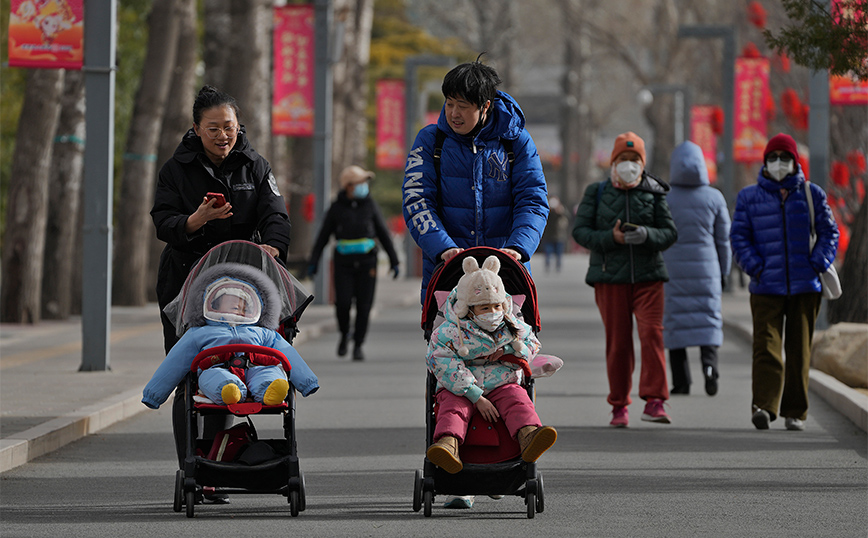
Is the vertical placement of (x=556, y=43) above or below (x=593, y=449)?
above

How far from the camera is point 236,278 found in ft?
25.4

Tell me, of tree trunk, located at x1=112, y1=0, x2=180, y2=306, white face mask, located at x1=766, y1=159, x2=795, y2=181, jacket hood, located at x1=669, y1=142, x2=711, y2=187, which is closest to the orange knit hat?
white face mask, located at x1=766, y1=159, x2=795, y2=181

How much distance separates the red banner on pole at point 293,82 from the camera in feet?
84.1

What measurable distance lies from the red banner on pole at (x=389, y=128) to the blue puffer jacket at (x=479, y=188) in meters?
32.0

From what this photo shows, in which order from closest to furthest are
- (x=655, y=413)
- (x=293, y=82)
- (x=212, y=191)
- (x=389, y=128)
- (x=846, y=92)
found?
1. (x=212, y=191)
2. (x=655, y=413)
3. (x=846, y=92)
4. (x=293, y=82)
5. (x=389, y=128)

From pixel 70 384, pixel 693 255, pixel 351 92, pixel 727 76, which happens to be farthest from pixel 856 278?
pixel 351 92

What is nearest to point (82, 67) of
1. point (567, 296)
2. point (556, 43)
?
point (567, 296)

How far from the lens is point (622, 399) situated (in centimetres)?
1145

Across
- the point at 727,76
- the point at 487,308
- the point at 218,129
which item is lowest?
the point at 487,308

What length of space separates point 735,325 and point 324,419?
10731 millimetres

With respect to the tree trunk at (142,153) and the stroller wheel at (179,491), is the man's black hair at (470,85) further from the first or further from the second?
the tree trunk at (142,153)

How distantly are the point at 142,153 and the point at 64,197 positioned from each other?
3046 mm

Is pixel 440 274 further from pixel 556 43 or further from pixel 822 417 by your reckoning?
pixel 556 43

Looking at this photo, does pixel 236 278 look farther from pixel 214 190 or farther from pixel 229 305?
pixel 214 190
